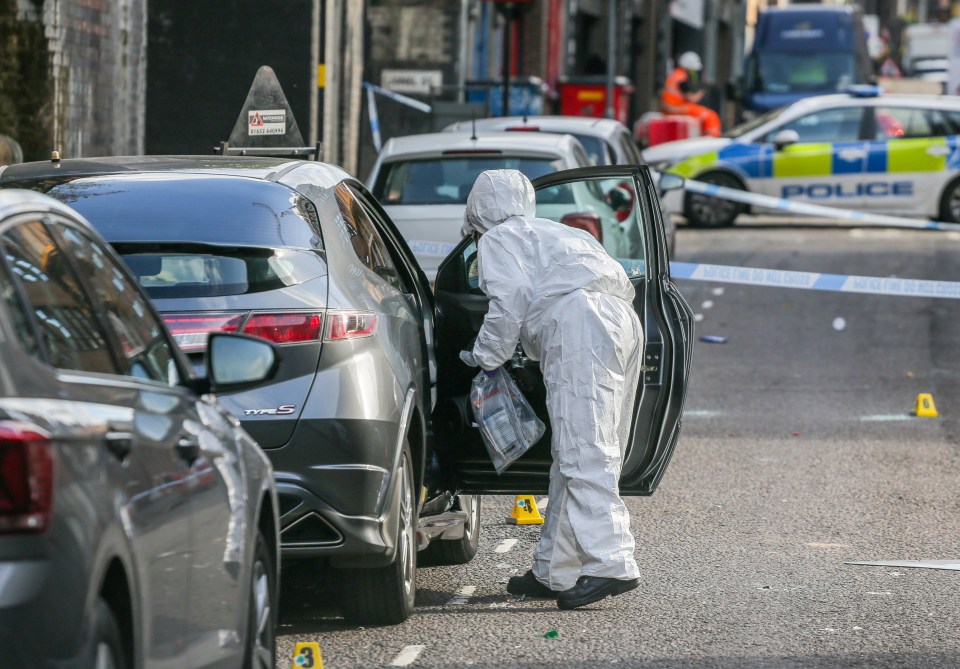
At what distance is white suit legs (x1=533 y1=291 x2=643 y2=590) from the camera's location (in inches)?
257

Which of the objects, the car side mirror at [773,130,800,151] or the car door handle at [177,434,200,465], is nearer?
the car door handle at [177,434,200,465]

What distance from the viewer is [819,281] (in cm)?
1611

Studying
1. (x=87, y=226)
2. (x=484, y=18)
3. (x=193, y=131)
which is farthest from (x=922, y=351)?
(x=484, y=18)

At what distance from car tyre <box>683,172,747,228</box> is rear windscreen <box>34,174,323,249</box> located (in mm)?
18523

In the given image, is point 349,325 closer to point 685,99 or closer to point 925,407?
point 925,407

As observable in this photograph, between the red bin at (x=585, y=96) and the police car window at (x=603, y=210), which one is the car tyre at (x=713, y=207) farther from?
the police car window at (x=603, y=210)

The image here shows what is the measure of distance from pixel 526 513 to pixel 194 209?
3.02 metres

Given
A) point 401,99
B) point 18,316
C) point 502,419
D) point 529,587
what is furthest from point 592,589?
point 401,99

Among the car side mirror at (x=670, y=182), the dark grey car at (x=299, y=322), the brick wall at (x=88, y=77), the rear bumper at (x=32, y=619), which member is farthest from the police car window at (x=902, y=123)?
the rear bumper at (x=32, y=619)

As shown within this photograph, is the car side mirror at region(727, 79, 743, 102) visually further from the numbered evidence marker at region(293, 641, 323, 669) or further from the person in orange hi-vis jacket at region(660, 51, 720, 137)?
the numbered evidence marker at region(293, 641, 323, 669)

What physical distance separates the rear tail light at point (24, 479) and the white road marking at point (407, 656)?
2819 mm

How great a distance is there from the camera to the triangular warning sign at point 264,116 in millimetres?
11047

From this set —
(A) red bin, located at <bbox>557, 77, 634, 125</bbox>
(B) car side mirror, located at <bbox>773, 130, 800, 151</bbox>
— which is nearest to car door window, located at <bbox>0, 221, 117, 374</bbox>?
(B) car side mirror, located at <bbox>773, 130, 800, 151</bbox>

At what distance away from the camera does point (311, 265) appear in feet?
19.3
